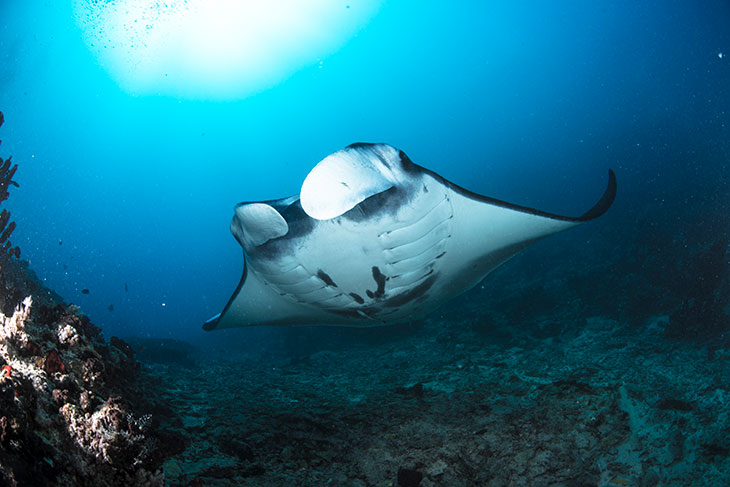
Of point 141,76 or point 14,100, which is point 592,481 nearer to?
point 14,100

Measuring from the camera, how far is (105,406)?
145cm

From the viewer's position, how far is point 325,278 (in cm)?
267

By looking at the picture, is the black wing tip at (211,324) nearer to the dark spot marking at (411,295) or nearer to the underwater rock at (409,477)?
the dark spot marking at (411,295)

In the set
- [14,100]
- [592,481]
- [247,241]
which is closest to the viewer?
[592,481]

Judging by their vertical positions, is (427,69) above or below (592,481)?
above

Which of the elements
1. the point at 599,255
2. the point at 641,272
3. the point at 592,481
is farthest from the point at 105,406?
the point at 599,255

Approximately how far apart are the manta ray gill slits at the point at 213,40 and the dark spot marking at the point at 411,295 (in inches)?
1062

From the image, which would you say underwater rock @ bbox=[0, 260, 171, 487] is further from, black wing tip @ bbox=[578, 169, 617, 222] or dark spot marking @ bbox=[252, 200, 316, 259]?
black wing tip @ bbox=[578, 169, 617, 222]

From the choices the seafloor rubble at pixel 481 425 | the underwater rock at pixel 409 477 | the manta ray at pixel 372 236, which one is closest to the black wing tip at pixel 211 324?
the manta ray at pixel 372 236

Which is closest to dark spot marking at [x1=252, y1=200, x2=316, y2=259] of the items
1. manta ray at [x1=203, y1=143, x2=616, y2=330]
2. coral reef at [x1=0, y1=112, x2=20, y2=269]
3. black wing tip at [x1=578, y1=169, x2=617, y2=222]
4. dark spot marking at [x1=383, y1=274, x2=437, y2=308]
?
manta ray at [x1=203, y1=143, x2=616, y2=330]

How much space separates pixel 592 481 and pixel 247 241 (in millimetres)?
2611

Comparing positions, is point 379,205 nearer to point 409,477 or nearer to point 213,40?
point 409,477

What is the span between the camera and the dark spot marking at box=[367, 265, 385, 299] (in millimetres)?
2616

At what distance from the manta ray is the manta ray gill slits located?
26.5 m
